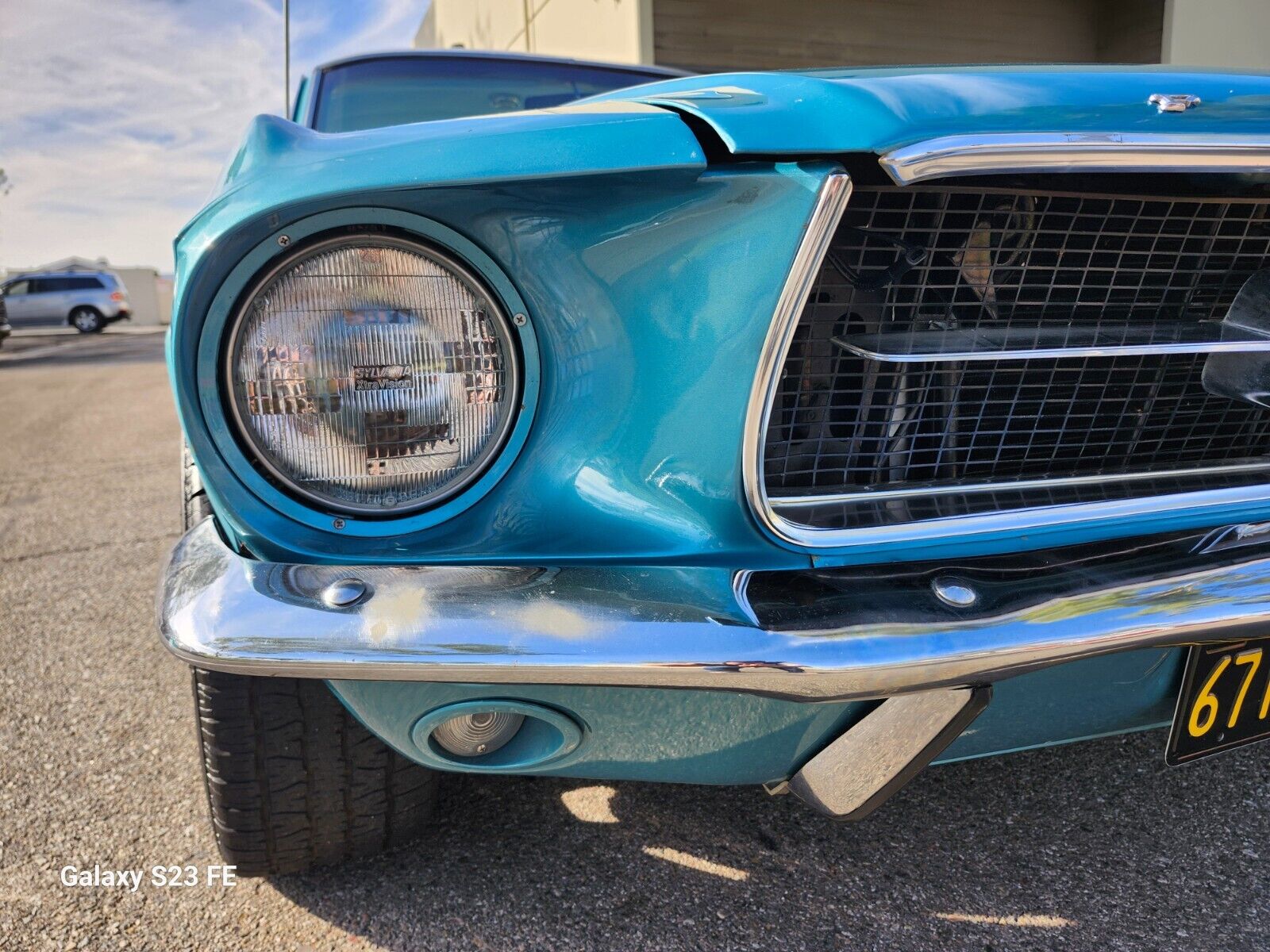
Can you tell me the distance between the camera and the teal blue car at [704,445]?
105cm

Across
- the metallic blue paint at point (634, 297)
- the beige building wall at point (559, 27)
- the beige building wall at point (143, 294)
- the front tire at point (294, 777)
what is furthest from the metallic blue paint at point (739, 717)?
the beige building wall at point (143, 294)

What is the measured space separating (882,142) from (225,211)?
2.40ft

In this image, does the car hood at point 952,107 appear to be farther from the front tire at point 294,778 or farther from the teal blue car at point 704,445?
→ the front tire at point 294,778

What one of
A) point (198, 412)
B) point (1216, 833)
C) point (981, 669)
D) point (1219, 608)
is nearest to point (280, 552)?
point (198, 412)

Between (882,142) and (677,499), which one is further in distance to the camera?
(677,499)

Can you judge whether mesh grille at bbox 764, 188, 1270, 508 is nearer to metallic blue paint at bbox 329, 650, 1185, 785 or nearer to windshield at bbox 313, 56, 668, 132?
metallic blue paint at bbox 329, 650, 1185, 785

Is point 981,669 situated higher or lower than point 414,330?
lower

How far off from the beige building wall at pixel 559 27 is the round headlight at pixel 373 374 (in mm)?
3216

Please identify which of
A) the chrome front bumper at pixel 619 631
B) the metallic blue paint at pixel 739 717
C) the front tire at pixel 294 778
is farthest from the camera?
the front tire at pixel 294 778

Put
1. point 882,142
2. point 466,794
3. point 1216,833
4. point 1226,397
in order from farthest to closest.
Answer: point 466,794 < point 1216,833 < point 1226,397 < point 882,142

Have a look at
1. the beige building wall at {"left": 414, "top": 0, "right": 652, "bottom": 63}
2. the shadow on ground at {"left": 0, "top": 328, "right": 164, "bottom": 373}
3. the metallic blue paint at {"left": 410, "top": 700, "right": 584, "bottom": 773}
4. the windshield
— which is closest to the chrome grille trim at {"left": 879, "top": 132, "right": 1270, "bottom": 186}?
the metallic blue paint at {"left": 410, "top": 700, "right": 584, "bottom": 773}

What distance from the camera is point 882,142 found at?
1039 millimetres

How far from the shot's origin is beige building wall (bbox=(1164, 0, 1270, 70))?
6.44m

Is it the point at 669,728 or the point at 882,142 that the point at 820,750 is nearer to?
the point at 669,728
